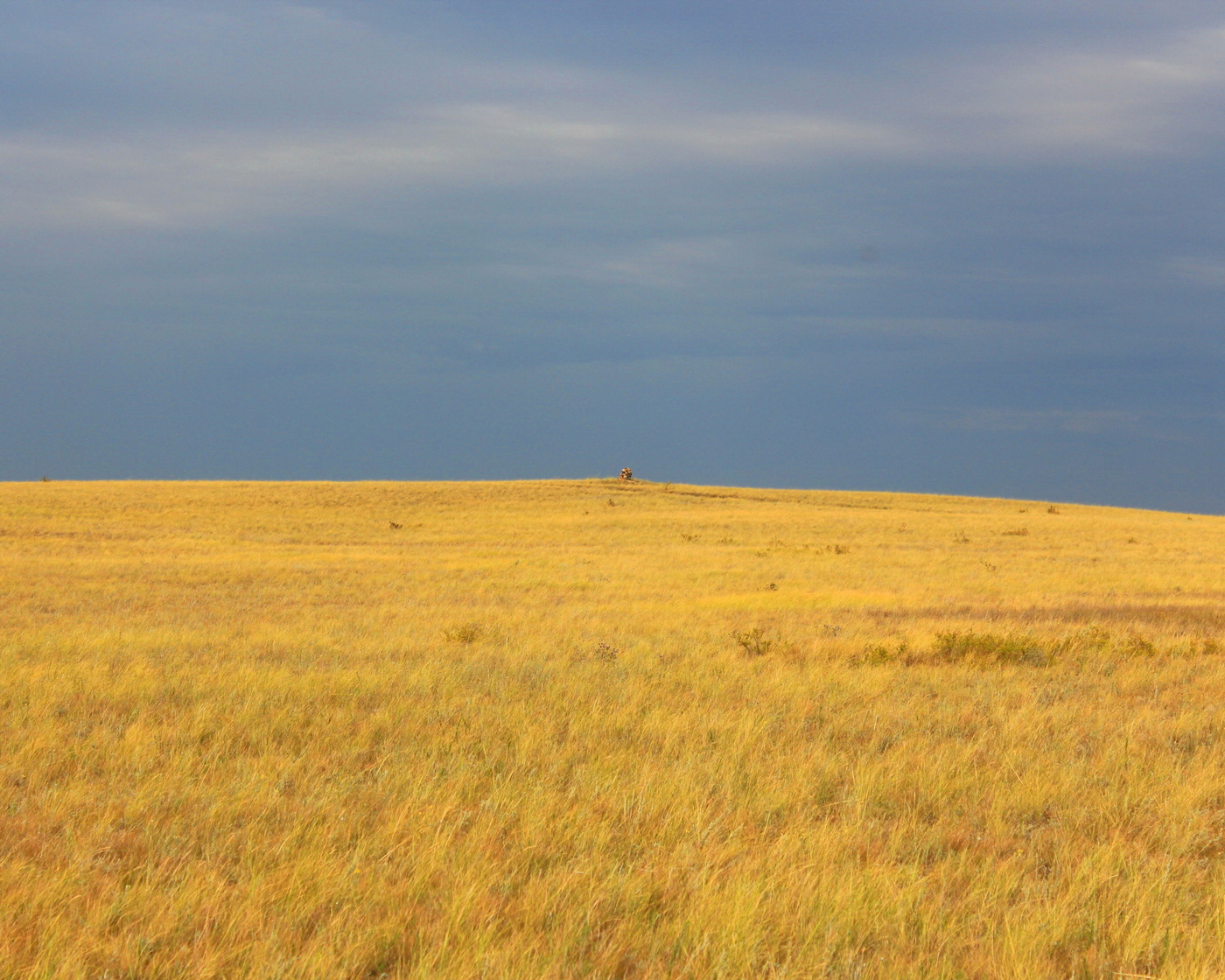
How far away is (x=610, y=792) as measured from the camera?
6.89m

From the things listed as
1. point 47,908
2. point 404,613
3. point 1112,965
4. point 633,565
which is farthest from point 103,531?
point 1112,965

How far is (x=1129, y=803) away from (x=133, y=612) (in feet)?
55.5

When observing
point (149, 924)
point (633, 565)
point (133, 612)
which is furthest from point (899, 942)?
point (633, 565)

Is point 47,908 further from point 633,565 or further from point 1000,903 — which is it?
point 633,565

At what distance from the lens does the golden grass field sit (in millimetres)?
4715

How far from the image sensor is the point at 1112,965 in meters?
4.70

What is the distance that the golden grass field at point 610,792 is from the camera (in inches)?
186

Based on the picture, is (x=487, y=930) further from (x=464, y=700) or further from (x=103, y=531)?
(x=103, y=531)

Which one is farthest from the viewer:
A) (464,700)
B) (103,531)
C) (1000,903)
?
(103,531)

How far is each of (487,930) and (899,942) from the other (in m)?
1.96

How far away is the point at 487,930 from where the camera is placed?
4641 millimetres

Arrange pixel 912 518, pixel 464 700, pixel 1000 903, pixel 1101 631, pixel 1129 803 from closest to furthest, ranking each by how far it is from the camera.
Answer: pixel 1000 903 → pixel 1129 803 → pixel 464 700 → pixel 1101 631 → pixel 912 518

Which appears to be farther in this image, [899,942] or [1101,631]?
[1101,631]

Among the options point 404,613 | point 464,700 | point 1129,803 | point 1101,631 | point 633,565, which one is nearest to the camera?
point 1129,803
